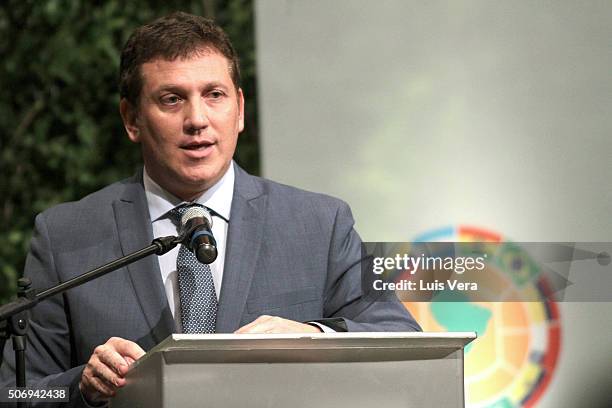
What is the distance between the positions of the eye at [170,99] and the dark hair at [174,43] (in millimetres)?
84

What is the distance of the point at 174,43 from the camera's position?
2592mm

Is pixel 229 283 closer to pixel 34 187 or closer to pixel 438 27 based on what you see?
pixel 438 27

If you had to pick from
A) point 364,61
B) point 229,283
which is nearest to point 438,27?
point 364,61

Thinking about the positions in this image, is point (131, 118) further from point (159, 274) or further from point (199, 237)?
point (199, 237)

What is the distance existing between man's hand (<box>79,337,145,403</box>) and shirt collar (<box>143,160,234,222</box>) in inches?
22.2

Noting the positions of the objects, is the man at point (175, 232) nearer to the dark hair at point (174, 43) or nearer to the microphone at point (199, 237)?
the dark hair at point (174, 43)

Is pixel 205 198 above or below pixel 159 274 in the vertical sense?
above

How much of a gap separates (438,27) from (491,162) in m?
0.36

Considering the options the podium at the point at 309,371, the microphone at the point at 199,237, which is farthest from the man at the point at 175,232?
the podium at the point at 309,371

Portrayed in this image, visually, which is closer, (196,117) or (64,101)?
(196,117)

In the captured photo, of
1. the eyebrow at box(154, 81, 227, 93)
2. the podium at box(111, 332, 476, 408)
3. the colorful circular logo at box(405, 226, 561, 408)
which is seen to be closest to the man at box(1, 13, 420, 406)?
the eyebrow at box(154, 81, 227, 93)

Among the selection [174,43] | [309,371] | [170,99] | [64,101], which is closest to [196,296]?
[170,99]

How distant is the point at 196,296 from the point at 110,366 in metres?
0.41

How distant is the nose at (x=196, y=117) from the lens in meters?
2.54
